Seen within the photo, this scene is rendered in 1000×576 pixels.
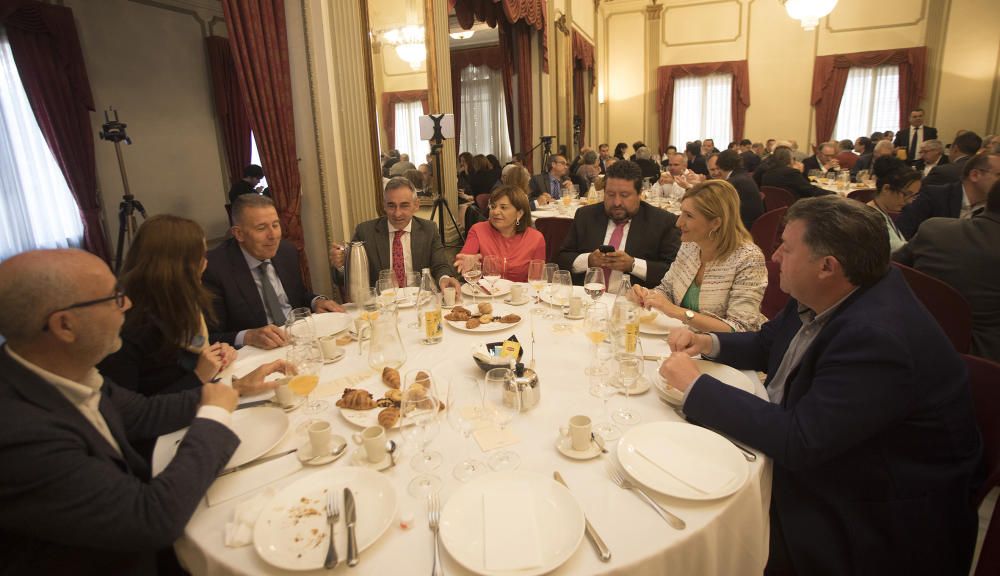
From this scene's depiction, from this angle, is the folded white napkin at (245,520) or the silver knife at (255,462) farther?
the silver knife at (255,462)

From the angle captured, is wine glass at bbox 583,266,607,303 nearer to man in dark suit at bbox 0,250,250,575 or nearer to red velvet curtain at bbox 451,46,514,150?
man in dark suit at bbox 0,250,250,575

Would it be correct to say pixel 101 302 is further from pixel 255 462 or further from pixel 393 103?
pixel 393 103

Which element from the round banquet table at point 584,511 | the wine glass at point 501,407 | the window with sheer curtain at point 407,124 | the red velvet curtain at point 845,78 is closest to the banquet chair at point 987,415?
the round banquet table at point 584,511

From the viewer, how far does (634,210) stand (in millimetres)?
3531

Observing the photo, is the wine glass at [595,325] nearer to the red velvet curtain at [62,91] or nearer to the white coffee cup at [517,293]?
the white coffee cup at [517,293]

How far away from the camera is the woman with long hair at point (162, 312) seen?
5.90 ft

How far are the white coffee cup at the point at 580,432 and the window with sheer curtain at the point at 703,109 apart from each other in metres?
13.6

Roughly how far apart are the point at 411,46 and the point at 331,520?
551cm

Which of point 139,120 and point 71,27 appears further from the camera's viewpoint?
point 139,120

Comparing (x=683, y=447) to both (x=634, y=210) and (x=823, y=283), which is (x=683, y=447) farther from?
(x=634, y=210)

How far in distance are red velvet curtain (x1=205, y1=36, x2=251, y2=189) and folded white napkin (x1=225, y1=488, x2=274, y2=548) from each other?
7355mm

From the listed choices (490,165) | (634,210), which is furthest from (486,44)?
(634,210)

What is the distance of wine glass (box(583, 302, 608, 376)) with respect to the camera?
6.34ft

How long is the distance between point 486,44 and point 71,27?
7.77 metres
